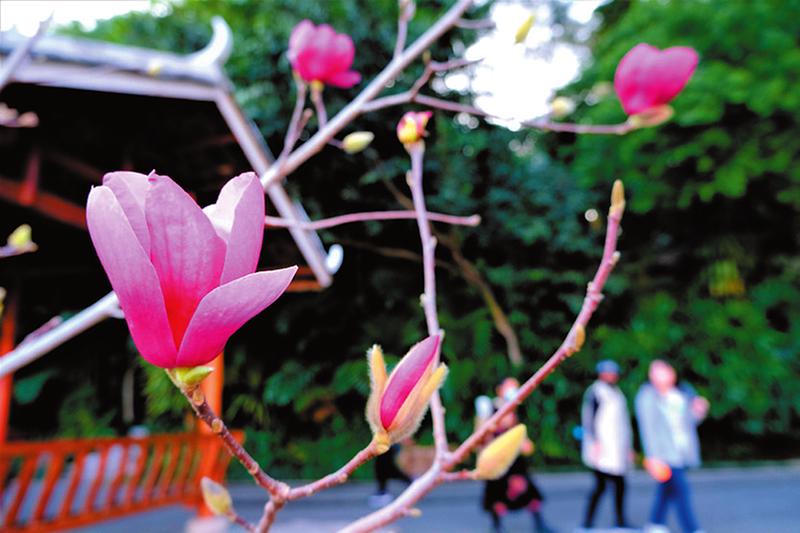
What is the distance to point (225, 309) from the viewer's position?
0.79 ft

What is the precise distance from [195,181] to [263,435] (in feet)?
12.1

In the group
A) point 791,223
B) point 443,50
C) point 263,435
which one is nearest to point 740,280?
point 791,223

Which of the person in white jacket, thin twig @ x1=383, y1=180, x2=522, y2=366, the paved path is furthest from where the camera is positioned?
thin twig @ x1=383, y1=180, x2=522, y2=366

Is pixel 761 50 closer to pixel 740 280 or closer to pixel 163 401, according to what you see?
pixel 740 280

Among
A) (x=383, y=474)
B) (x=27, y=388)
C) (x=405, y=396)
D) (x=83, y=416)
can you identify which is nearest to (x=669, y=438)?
(x=383, y=474)

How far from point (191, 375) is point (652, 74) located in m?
0.55

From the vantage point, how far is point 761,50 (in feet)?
17.6

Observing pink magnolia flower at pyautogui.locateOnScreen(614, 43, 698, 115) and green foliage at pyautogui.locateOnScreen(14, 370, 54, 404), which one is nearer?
pink magnolia flower at pyautogui.locateOnScreen(614, 43, 698, 115)

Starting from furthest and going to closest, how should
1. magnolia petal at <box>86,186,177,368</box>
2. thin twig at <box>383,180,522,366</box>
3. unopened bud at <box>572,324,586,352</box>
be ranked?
1. thin twig at <box>383,180,522,366</box>
2. unopened bud at <box>572,324,586,352</box>
3. magnolia petal at <box>86,186,177,368</box>

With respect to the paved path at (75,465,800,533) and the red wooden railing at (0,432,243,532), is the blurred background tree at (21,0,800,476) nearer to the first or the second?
the paved path at (75,465,800,533)

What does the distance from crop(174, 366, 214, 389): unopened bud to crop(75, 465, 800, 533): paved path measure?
415cm

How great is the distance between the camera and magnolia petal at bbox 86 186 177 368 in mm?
231

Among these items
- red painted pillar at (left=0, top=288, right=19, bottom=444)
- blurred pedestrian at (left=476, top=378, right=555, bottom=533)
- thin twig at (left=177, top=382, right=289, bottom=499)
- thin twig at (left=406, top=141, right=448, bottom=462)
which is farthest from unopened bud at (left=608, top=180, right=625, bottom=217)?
red painted pillar at (left=0, top=288, right=19, bottom=444)

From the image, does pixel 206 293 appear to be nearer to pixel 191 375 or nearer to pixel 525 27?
pixel 191 375
